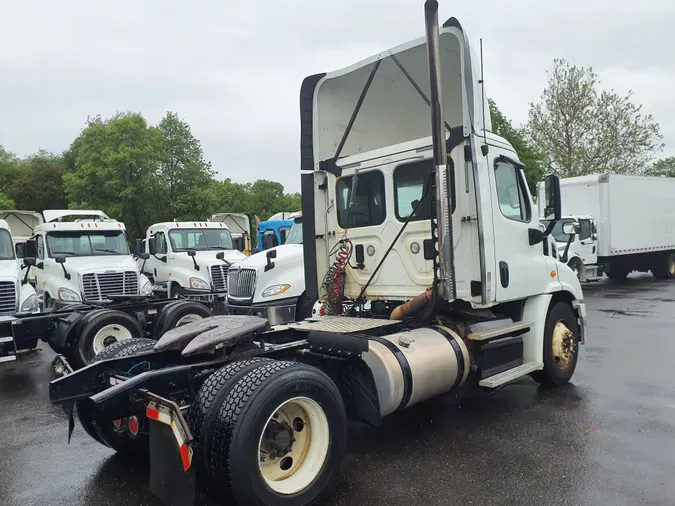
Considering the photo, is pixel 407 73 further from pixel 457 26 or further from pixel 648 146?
pixel 648 146

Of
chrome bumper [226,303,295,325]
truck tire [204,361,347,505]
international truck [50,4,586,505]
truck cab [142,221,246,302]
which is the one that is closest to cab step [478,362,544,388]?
international truck [50,4,586,505]

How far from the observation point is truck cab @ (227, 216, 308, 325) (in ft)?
32.1

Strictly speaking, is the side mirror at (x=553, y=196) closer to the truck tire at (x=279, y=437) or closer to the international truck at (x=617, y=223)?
the truck tire at (x=279, y=437)

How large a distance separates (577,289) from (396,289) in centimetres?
241

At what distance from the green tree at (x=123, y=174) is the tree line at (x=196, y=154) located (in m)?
0.05

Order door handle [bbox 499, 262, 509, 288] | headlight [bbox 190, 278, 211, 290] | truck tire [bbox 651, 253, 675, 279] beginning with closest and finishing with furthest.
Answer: door handle [bbox 499, 262, 509, 288] < headlight [bbox 190, 278, 211, 290] < truck tire [bbox 651, 253, 675, 279]

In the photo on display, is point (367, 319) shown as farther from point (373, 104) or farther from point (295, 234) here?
point (295, 234)

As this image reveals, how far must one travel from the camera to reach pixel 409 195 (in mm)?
6078

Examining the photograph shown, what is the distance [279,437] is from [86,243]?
9258mm

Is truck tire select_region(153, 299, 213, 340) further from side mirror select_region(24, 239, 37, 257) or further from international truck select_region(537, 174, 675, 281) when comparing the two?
international truck select_region(537, 174, 675, 281)

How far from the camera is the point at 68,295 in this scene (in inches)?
412

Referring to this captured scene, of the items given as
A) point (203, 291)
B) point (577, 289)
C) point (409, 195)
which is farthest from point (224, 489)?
point (203, 291)

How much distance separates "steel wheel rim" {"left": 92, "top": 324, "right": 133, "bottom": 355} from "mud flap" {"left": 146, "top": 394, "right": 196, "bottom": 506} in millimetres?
4510

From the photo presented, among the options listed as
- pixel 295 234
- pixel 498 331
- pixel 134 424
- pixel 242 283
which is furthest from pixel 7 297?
pixel 498 331
